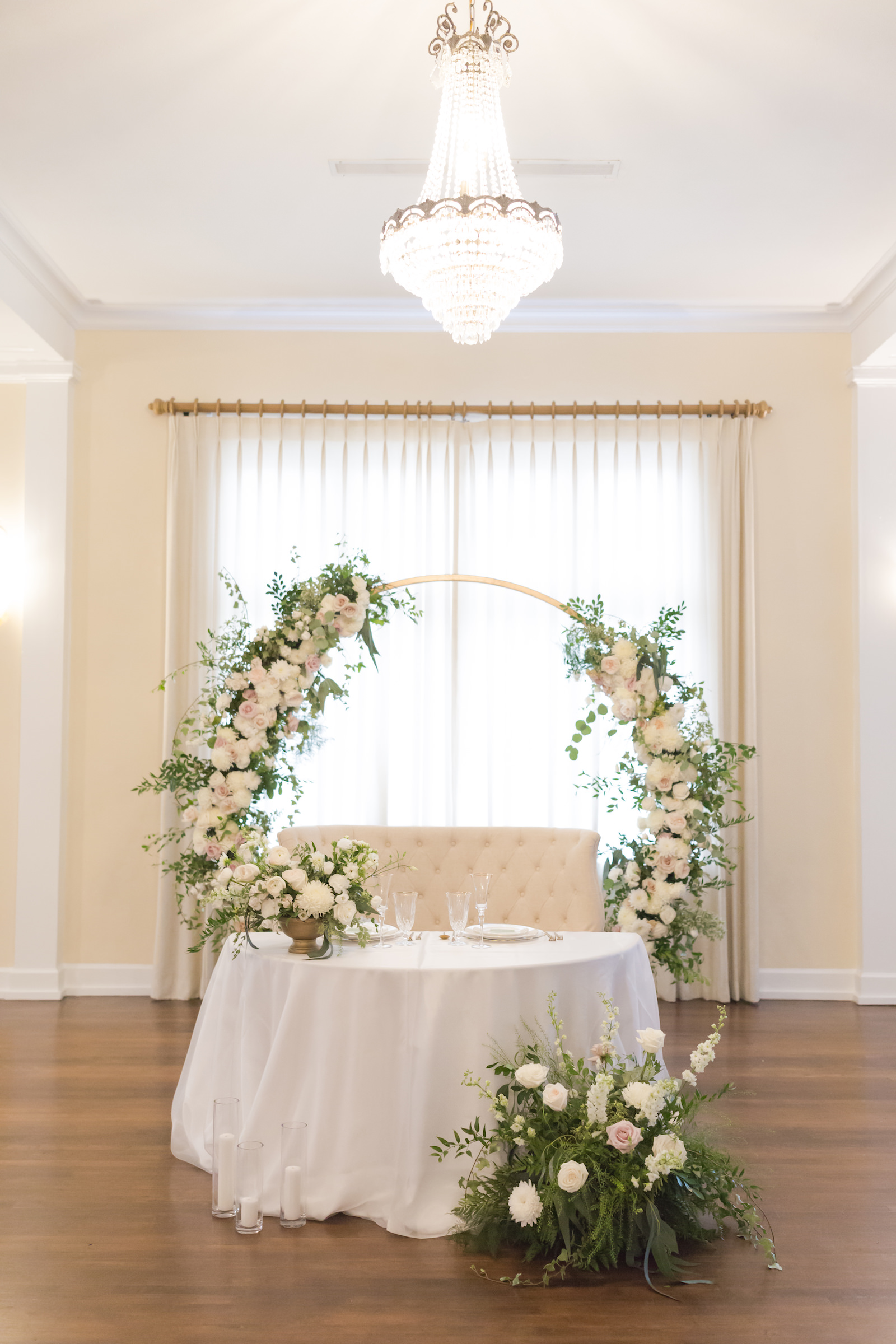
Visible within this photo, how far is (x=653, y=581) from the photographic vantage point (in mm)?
6055

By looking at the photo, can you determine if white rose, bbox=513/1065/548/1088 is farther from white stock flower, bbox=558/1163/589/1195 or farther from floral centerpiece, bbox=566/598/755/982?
floral centerpiece, bbox=566/598/755/982

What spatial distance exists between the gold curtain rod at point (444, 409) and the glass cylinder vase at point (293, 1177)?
398cm

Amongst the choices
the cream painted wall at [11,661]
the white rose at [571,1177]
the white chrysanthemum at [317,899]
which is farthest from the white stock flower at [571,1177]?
the cream painted wall at [11,661]

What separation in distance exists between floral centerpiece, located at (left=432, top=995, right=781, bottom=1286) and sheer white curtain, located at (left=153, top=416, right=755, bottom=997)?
2876 mm

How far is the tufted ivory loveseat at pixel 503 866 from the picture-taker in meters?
4.76

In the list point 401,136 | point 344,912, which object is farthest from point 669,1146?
point 401,136

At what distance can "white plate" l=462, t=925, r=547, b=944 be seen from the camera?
3533 mm

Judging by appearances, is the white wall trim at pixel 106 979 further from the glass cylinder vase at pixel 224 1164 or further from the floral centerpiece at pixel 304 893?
the glass cylinder vase at pixel 224 1164

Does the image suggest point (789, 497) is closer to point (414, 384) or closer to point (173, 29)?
point (414, 384)

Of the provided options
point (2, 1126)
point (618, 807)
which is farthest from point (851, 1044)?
point (2, 1126)

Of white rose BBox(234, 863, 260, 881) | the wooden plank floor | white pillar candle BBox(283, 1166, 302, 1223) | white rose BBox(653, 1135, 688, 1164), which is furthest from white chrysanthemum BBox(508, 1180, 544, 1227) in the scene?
white rose BBox(234, 863, 260, 881)

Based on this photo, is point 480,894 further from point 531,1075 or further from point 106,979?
point 106,979

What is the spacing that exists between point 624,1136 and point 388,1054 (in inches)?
27.6

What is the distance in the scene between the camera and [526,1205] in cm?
279
